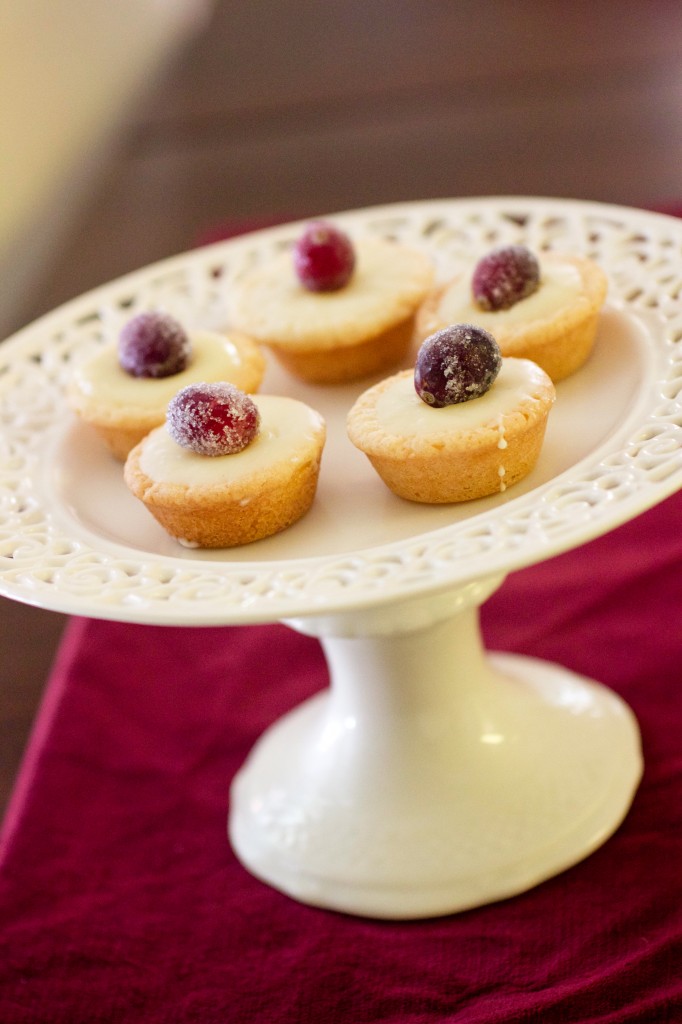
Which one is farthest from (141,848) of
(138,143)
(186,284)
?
(138,143)

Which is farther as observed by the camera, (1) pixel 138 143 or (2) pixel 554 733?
(1) pixel 138 143

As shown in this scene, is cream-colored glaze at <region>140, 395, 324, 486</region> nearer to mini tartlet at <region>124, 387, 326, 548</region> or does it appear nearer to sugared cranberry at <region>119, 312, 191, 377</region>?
mini tartlet at <region>124, 387, 326, 548</region>

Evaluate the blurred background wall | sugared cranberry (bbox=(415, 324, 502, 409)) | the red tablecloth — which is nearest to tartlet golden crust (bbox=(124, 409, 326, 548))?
sugared cranberry (bbox=(415, 324, 502, 409))

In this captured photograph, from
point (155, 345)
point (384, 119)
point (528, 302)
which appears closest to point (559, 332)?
point (528, 302)

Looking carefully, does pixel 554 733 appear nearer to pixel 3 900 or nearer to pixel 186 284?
pixel 3 900

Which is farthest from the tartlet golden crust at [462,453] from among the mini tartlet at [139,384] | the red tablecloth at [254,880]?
the red tablecloth at [254,880]

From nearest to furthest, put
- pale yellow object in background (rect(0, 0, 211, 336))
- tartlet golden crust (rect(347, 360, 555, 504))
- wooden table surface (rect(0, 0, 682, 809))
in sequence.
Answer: tartlet golden crust (rect(347, 360, 555, 504)) → pale yellow object in background (rect(0, 0, 211, 336)) → wooden table surface (rect(0, 0, 682, 809))
